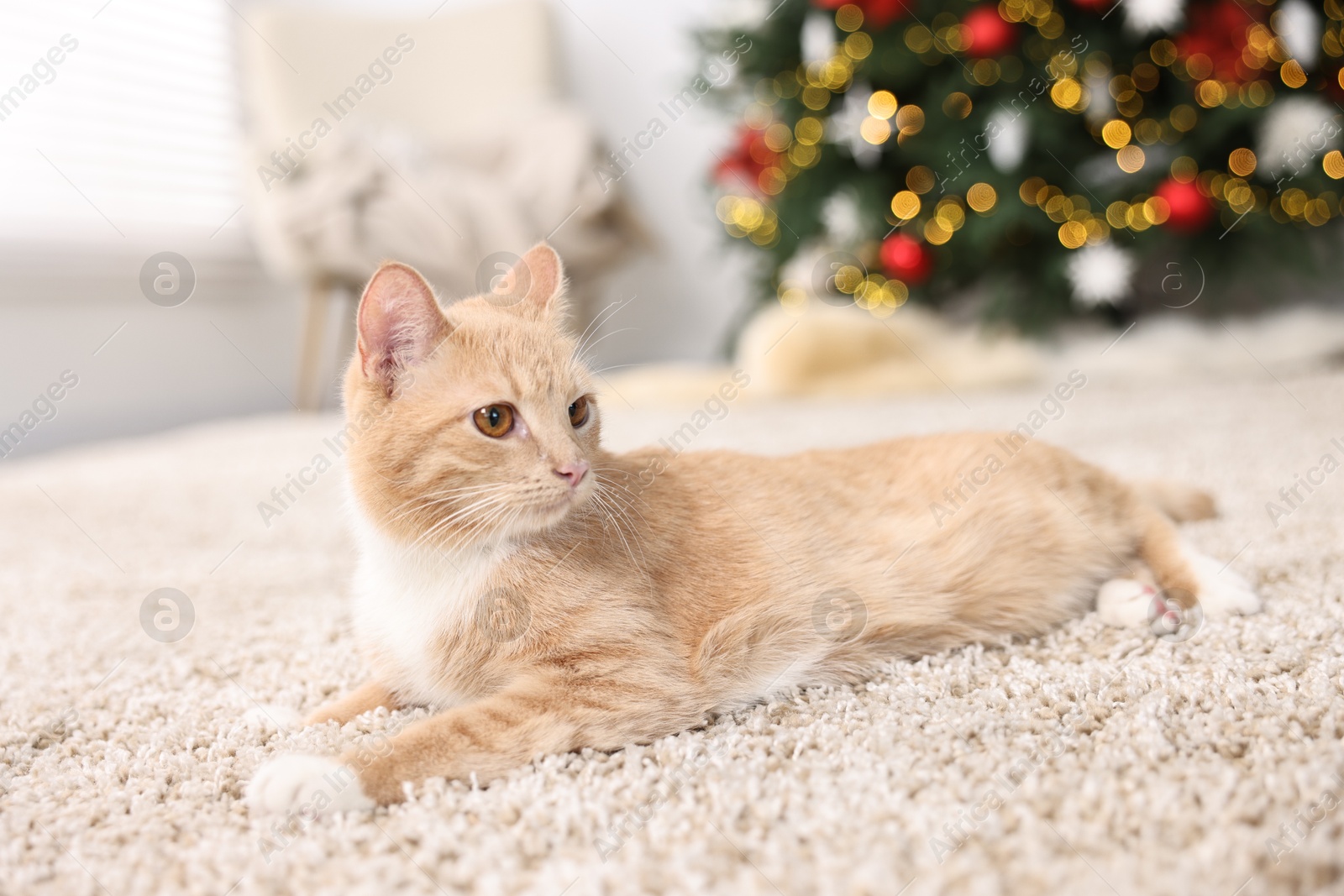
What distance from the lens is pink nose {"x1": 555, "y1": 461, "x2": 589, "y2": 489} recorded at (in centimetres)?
89

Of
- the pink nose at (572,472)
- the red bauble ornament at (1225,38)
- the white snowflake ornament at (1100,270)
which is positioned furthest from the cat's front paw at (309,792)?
the red bauble ornament at (1225,38)

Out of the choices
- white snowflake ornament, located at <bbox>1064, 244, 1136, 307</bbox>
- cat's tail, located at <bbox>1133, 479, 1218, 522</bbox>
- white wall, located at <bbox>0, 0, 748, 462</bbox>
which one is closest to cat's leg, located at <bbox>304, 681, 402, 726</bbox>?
cat's tail, located at <bbox>1133, 479, 1218, 522</bbox>

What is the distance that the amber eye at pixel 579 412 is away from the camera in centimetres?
99

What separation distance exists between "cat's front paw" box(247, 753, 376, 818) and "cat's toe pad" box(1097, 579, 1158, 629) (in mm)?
884

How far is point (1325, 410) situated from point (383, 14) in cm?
422

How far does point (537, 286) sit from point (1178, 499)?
43.0 inches

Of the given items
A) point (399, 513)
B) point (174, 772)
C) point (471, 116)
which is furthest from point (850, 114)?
point (174, 772)

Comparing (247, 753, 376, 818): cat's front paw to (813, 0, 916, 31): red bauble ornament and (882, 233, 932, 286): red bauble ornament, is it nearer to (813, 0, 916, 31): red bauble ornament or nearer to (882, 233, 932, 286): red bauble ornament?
(882, 233, 932, 286): red bauble ornament

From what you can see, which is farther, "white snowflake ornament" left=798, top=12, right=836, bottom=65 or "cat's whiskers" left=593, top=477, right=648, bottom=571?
"white snowflake ornament" left=798, top=12, right=836, bottom=65

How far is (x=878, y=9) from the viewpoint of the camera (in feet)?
10.6

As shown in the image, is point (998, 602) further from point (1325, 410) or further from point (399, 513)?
point (1325, 410)

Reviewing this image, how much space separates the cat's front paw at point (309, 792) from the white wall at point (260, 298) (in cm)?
324

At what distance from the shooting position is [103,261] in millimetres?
3656

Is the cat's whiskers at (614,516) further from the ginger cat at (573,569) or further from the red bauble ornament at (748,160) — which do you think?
the red bauble ornament at (748,160)
